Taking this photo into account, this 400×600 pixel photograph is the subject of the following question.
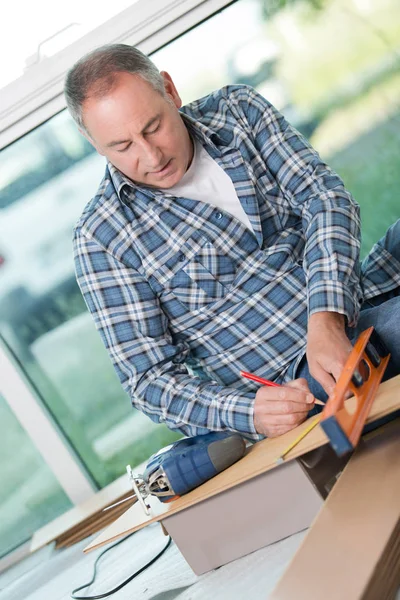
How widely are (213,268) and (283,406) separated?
0.40 meters

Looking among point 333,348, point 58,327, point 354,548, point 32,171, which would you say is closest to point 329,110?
point 32,171

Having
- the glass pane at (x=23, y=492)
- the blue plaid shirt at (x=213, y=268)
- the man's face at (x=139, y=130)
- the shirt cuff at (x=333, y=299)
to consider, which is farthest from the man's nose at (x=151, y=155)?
the glass pane at (x=23, y=492)

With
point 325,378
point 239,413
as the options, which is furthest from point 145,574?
point 325,378

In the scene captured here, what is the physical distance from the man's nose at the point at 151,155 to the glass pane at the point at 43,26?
112 cm

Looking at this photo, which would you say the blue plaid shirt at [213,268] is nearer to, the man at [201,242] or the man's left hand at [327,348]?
the man at [201,242]

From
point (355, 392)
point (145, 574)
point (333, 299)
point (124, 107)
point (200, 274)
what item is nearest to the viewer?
point (355, 392)

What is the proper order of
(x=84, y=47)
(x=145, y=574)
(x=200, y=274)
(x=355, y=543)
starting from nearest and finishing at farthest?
(x=355, y=543)
(x=200, y=274)
(x=145, y=574)
(x=84, y=47)

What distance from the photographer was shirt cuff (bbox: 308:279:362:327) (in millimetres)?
1371

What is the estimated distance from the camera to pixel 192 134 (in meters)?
1.71

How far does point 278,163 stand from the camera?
166 cm

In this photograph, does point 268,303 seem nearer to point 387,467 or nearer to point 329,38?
point 387,467

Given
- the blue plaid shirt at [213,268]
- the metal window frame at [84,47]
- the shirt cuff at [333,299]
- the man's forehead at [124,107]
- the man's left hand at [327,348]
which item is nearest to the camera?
the man's left hand at [327,348]

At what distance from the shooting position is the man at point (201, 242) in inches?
59.7

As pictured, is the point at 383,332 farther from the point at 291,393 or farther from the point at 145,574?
the point at 145,574
